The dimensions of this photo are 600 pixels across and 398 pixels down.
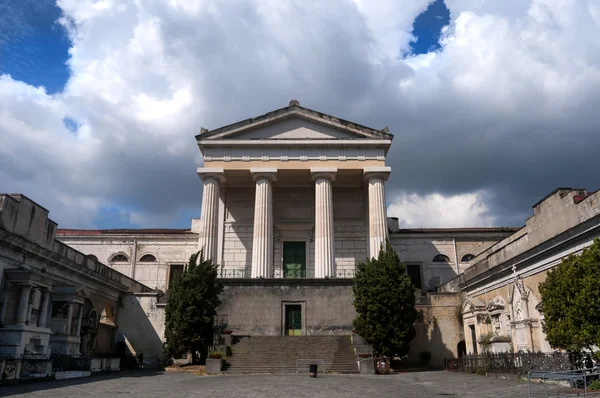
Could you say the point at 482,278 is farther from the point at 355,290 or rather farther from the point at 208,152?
the point at 208,152

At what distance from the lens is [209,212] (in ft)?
104

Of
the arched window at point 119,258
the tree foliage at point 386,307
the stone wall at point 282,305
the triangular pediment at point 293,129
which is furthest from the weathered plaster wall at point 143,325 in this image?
the tree foliage at point 386,307

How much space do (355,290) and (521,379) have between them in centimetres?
991

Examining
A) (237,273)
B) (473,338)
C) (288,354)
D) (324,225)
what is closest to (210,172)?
(237,273)

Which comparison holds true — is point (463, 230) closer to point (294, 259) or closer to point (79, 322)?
point (294, 259)

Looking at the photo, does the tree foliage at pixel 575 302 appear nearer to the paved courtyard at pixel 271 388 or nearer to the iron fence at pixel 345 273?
the paved courtyard at pixel 271 388

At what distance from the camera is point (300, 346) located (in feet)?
79.8


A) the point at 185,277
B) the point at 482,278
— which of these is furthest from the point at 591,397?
the point at 185,277

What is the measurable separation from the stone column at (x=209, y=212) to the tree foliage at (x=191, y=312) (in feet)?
20.9

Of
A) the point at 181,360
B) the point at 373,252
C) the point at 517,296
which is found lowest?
the point at 181,360

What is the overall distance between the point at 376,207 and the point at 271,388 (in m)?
18.8

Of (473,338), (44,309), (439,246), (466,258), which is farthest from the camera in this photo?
(439,246)

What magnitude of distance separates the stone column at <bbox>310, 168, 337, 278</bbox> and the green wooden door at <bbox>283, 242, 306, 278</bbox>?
179 inches

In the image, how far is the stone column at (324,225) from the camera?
29969 millimetres
